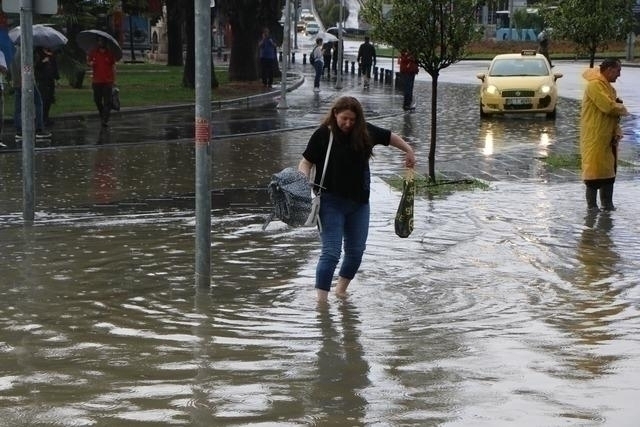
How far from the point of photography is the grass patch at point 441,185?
1481 centimetres

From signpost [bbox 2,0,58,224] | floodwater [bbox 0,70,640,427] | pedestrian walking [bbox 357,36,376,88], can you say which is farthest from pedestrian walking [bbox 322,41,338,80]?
signpost [bbox 2,0,58,224]

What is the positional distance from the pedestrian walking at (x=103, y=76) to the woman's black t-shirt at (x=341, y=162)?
15.8 m

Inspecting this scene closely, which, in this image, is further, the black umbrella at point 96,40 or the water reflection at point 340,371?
the black umbrella at point 96,40

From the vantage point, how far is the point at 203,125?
8672mm

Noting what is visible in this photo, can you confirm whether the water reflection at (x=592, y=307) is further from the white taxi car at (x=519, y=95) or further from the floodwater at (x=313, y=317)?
the white taxi car at (x=519, y=95)

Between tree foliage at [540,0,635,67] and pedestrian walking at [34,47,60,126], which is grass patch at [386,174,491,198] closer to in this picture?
tree foliage at [540,0,635,67]

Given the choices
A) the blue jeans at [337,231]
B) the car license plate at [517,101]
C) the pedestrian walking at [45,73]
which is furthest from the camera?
the car license plate at [517,101]

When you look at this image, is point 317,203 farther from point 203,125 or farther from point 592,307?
point 592,307

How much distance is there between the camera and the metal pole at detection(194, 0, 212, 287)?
8555mm

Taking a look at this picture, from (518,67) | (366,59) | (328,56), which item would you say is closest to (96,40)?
(518,67)

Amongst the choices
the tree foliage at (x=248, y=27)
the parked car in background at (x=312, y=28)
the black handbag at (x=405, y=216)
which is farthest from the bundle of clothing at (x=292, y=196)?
the parked car in background at (x=312, y=28)

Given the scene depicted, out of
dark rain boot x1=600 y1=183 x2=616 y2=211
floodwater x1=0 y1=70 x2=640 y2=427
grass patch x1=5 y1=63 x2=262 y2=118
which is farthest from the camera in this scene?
grass patch x1=5 y1=63 x2=262 y2=118

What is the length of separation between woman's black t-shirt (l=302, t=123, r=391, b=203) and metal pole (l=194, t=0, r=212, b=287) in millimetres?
749

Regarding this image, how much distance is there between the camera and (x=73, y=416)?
19.1 feet
